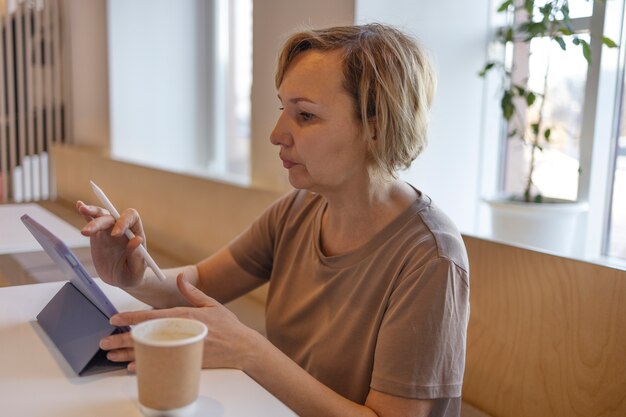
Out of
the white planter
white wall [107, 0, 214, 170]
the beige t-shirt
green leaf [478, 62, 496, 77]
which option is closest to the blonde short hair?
the beige t-shirt

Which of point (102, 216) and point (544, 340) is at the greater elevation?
point (102, 216)

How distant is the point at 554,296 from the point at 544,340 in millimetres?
98

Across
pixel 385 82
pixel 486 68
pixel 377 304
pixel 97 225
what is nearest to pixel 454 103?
pixel 486 68

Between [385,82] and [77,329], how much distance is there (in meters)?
0.65

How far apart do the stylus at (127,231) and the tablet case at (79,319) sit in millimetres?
85

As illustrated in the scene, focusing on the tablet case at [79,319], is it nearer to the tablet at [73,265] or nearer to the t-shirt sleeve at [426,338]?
the tablet at [73,265]

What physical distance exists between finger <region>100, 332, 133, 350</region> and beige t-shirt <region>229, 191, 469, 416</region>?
384 mm

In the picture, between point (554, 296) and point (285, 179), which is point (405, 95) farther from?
point (285, 179)

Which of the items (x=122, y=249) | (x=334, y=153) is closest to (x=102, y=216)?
(x=122, y=249)

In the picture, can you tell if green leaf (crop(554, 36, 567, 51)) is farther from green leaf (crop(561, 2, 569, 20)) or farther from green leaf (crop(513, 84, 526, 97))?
green leaf (crop(513, 84, 526, 97))

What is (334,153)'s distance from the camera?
1.16 m

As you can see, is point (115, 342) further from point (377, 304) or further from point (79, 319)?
point (377, 304)

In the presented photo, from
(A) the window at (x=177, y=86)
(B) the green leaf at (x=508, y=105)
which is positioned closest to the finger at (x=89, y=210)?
(B) the green leaf at (x=508, y=105)

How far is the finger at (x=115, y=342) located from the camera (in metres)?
0.94
